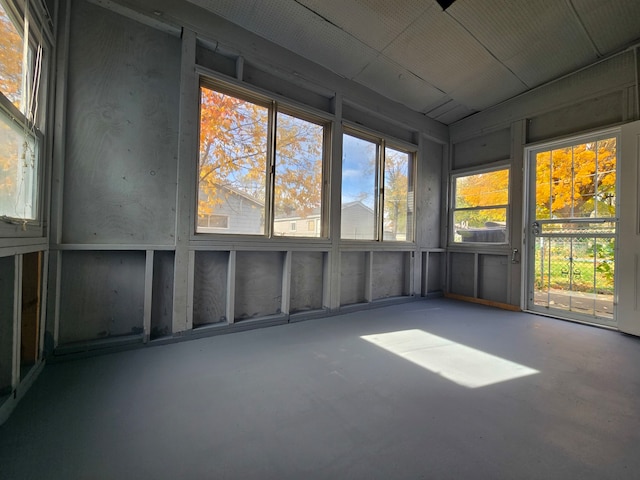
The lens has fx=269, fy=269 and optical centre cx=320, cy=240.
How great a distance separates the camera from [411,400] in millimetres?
1631

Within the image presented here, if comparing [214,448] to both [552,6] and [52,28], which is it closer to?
[52,28]

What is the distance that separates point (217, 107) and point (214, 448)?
291 cm

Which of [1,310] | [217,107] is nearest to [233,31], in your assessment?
[217,107]

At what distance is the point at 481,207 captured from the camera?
4.54m

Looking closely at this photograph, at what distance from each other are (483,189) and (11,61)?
5.42 metres

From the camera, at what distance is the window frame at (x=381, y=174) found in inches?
154

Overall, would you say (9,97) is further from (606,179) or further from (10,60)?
(606,179)

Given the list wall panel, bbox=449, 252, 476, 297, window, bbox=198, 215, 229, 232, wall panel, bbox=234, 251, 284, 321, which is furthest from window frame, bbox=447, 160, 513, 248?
window, bbox=198, 215, 229, 232

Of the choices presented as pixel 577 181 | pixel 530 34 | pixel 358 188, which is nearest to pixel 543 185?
pixel 577 181

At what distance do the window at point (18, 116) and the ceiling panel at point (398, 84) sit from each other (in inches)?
127

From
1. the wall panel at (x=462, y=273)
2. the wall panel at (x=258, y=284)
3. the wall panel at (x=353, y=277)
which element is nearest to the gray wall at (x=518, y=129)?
the wall panel at (x=462, y=273)

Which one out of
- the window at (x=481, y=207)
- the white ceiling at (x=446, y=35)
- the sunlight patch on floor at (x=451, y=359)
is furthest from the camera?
the window at (x=481, y=207)

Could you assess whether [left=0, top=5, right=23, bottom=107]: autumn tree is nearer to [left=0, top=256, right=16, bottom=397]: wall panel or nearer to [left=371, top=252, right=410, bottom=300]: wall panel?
[left=0, top=256, right=16, bottom=397]: wall panel

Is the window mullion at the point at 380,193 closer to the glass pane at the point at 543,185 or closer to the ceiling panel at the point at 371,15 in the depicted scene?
the ceiling panel at the point at 371,15
